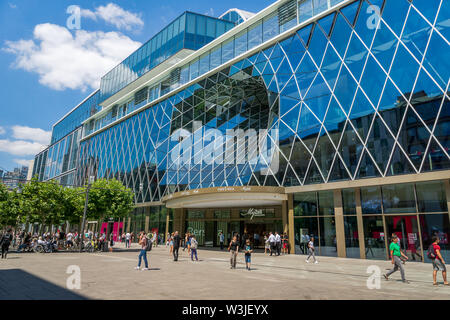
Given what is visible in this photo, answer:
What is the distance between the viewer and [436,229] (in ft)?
62.5

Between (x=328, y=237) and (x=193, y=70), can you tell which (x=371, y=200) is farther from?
(x=193, y=70)

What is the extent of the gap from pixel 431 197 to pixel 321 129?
30.4 feet

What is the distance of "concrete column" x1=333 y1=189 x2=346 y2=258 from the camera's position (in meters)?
23.0

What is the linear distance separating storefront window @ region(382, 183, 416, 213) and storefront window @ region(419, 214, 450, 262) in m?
1.00

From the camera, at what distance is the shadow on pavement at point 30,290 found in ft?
27.7

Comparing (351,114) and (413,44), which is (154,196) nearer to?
(351,114)

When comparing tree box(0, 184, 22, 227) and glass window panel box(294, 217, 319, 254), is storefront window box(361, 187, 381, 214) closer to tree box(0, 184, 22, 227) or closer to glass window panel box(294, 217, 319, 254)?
glass window panel box(294, 217, 319, 254)

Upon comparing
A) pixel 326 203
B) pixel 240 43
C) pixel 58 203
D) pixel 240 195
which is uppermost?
pixel 240 43

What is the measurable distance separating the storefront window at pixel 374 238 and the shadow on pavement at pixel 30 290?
64.8 ft

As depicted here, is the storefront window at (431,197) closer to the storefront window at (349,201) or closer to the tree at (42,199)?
the storefront window at (349,201)

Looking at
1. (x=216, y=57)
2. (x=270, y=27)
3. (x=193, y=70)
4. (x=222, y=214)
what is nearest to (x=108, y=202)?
(x=222, y=214)

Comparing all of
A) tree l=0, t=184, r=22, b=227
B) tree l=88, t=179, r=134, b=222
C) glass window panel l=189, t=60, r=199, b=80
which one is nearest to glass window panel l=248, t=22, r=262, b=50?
glass window panel l=189, t=60, r=199, b=80
